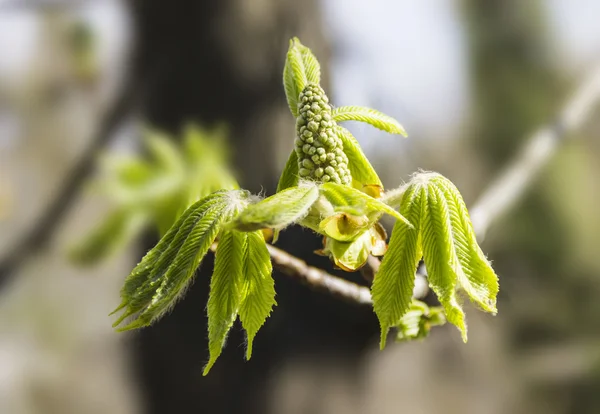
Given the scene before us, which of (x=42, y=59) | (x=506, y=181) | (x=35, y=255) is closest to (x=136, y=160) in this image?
(x=35, y=255)

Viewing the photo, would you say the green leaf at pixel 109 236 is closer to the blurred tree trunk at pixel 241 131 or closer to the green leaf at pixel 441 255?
the blurred tree trunk at pixel 241 131

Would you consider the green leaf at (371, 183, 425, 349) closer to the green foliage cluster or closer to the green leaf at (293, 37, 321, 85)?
the green foliage cluster

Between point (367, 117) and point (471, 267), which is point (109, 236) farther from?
point (471, 267)

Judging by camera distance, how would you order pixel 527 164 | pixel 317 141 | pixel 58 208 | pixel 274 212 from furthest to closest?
1. pixel 58 208
2. pixel 527 164
3. pixel 317 141
4. pixel 274 212

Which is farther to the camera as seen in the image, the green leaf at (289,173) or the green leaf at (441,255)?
the green leaf at (289,173)

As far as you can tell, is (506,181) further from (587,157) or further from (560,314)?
(587,157)

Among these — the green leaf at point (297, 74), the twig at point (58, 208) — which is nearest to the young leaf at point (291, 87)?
the green leaf at point (297, 74)

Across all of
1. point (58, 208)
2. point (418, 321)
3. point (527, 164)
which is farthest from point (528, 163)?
point (58, 208)

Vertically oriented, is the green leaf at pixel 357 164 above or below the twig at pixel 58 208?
above
